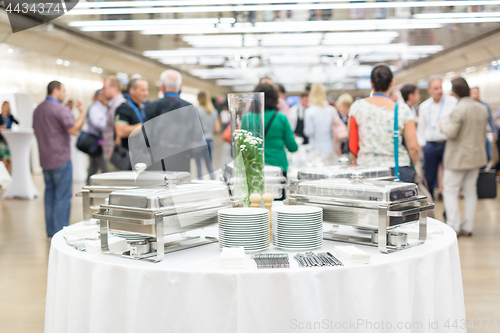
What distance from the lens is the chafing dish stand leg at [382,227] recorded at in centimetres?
141

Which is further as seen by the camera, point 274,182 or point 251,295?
point 274,182

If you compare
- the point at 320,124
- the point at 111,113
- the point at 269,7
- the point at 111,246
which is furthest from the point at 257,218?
the point at 269,7

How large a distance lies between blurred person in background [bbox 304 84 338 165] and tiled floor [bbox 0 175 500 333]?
164 centimetres

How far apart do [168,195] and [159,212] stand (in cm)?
7

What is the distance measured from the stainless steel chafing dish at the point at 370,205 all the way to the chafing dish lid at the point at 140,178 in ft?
1.52

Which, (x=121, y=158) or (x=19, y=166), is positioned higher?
(x=121, y=158)

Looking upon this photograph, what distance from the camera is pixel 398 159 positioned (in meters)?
2.59

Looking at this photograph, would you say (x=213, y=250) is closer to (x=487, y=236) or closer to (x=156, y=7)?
(x=487, y=236)

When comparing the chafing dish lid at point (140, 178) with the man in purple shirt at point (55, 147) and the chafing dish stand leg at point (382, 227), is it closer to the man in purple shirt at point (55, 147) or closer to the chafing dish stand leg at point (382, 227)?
the chafing dish stand leg at point (382, 227)

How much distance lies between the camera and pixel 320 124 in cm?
495

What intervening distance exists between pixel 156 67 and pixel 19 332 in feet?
46.2

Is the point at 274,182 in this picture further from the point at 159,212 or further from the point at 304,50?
the point at 304,50

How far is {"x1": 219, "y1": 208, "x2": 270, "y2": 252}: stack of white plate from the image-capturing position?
1.41 meters

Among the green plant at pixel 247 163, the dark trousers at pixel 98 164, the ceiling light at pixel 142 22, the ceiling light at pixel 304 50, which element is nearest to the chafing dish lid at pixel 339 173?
the green plant at pixel 247 163
